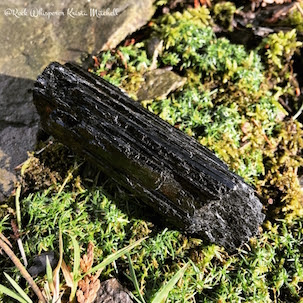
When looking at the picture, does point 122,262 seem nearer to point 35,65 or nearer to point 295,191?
point 295,191

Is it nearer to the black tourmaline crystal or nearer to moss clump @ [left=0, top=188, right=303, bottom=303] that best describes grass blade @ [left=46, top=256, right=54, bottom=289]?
moss clump @ [left=0, top=188, right=303, bottom=303]

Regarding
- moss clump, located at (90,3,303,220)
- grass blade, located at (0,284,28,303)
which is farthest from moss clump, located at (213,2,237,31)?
grass blade, located at (0,284,28,303)

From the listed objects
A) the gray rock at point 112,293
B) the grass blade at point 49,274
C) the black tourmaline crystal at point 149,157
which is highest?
the black tourmaline crystal at point 149,157

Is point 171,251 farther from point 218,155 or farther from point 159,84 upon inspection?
point 159,84

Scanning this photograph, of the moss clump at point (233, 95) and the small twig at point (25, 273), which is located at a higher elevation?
the moss clump at point (233, 95)

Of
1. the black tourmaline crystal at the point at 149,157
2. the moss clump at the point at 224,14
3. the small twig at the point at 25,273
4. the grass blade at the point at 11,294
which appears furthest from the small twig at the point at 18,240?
the moss clump at the point at 224,14

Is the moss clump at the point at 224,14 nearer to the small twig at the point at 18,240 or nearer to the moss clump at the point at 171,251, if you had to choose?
the moss clump at the point at 171,251
